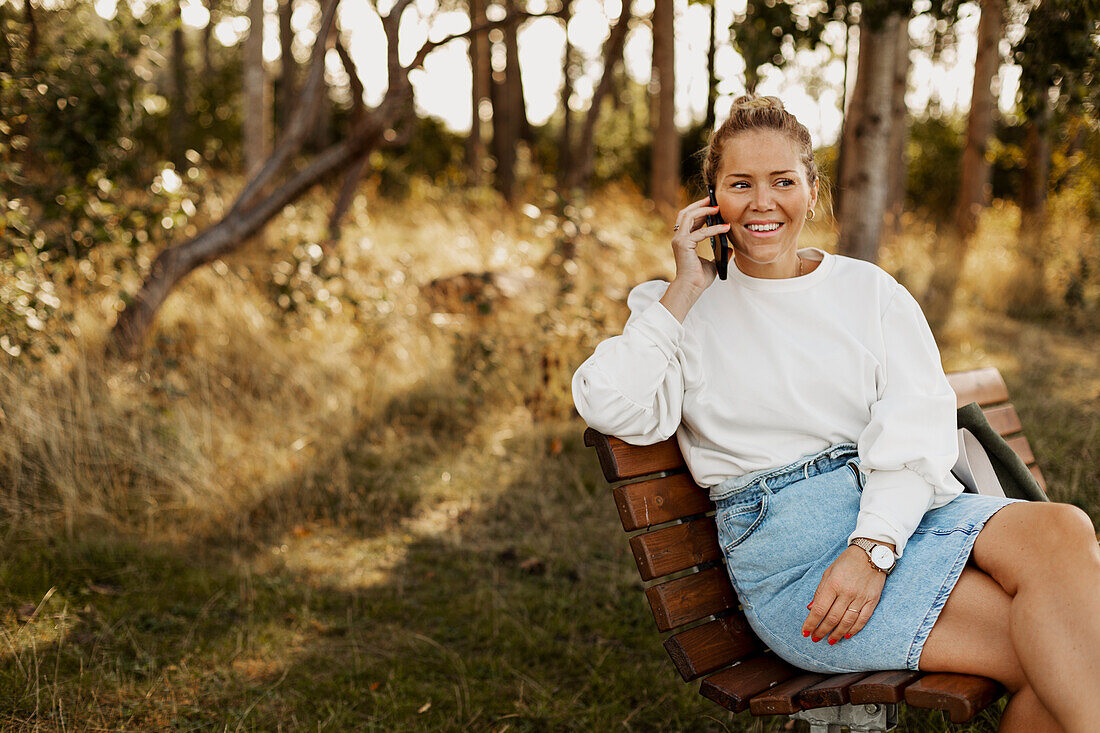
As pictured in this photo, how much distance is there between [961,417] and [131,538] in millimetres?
3531

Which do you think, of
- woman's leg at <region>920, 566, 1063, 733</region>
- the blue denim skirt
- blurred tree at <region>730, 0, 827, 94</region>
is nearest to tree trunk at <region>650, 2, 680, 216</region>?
blurred tree at <region>730, 0, 827, 94</region>

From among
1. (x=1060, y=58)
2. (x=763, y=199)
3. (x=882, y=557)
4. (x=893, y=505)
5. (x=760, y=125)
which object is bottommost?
(x=882, y=557)

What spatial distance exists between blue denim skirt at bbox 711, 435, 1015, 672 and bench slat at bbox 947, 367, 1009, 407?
3.39 ft

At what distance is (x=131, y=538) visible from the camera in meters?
4.23

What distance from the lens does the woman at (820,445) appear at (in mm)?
2047

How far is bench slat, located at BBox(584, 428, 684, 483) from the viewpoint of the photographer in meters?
2.43

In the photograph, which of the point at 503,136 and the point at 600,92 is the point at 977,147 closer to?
the point at 600,92

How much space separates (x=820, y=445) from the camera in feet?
8.02

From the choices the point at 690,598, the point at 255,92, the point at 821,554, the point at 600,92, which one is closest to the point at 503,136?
the point at 255,92

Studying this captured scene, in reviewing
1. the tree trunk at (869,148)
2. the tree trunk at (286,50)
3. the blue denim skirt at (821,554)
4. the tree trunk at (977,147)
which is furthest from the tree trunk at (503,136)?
the blue denim skirt at (821,554)

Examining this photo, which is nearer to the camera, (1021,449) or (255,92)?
(1021,449)

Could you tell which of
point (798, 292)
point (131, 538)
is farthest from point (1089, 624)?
point (131, 538)

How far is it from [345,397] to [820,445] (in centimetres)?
396

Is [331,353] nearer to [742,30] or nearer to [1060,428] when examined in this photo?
[742,30]
